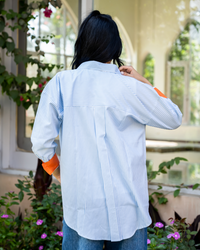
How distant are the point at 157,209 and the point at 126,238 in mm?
1149

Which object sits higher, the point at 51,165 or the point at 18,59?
the point at 18,59

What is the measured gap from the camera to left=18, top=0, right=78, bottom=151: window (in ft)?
9.03

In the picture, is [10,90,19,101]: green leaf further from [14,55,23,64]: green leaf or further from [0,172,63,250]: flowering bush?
[0,172,63,250]: flowering bush

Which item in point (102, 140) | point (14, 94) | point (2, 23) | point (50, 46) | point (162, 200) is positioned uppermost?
point (2, 23)

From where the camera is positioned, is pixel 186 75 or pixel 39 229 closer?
pixel 39 229

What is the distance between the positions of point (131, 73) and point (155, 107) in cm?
16

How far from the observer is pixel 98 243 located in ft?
3.17

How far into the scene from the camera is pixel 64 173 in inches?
38.9

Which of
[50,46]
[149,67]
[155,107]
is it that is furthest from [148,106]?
[149,67]

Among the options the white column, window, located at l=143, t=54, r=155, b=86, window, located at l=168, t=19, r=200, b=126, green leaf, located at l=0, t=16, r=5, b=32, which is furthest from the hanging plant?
window, located at l=143, t=54, r=155, b=86

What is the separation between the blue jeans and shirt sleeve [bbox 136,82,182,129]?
34 centimetres

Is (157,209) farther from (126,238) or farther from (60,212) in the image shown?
(126,238)

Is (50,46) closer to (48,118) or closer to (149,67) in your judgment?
(48,118)

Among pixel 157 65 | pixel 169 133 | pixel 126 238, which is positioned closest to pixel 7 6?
pixel 126 238
